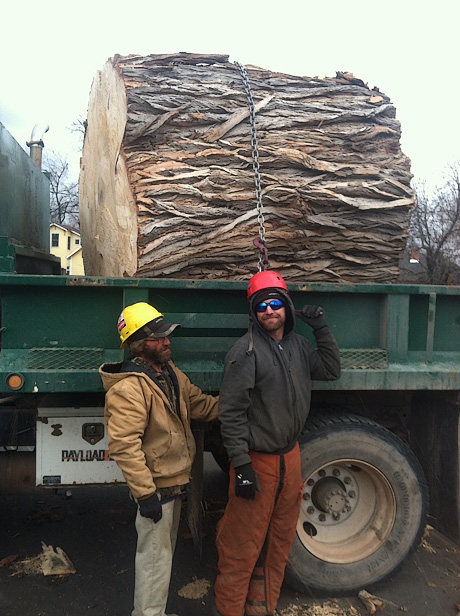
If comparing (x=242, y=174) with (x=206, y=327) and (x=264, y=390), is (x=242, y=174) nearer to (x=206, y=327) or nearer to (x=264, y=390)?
(x=206, y=327)

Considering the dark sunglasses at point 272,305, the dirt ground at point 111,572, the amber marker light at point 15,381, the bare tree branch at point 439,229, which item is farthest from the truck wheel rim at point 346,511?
the bare tree branch at point 439,229

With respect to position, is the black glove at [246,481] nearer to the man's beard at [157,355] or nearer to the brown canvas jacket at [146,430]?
the brown canvas jacket at [146,430]

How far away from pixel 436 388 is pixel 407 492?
2.20ft

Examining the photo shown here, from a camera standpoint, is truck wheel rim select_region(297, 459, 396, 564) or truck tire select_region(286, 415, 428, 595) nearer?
truck tire select_region(286, 415, 428, 595)

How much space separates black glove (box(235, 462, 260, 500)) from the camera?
267 centimetres

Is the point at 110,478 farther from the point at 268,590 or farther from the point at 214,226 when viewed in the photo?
the point at 214,226

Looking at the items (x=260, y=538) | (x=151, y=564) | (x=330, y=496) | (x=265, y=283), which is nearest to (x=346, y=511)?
(x=330, y=496)

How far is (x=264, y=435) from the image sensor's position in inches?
109

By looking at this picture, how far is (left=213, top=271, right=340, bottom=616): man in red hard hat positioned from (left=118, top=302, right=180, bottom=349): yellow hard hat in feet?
1.32

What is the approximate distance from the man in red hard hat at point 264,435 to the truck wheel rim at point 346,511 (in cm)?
48

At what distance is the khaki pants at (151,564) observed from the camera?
8.85 feet

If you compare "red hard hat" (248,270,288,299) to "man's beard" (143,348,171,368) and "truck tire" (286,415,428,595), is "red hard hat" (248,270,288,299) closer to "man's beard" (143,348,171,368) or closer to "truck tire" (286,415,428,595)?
"man's beard" (143,348,171,368)

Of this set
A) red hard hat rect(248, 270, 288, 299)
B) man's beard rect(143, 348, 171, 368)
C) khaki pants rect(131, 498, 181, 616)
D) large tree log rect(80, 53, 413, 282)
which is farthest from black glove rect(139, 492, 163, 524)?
large tree log rect(80, 53, 413, 282)

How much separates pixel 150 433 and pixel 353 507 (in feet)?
5.14
